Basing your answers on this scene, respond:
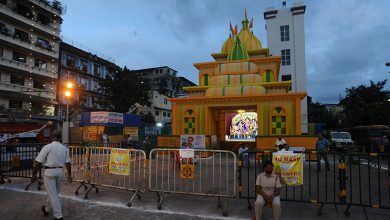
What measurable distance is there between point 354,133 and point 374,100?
65.6 feet

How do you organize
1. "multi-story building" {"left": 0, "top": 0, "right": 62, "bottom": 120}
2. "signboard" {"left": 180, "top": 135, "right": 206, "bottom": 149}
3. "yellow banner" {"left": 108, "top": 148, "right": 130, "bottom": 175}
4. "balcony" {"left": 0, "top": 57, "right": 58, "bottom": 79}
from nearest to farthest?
"yellow banner" {"left": 108, "top": 148, "right": 130, "bottom": 175} < "signboard" {"left": 180, "top": 135, "right": 206, "bottom": 149} < "multi-story building" {"left": 0, "top": 0, "right": 62, "bottom": 120} < "balcony" {"left": 0, "top": 57, "right": 58, "bottom": 79}

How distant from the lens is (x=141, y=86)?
150 ft

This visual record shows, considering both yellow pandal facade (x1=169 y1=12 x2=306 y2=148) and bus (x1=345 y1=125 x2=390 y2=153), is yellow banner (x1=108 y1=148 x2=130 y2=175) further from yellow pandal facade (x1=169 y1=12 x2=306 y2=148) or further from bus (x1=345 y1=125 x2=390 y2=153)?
bus (x1=345 y1=125 x2=390 y2=153)

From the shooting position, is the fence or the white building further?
the white building

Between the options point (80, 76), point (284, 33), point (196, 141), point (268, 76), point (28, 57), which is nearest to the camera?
point (196, 141)

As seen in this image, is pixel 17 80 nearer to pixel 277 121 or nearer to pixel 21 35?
pixel 21 35

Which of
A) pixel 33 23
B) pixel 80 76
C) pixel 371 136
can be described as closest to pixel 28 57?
pixel 33 23

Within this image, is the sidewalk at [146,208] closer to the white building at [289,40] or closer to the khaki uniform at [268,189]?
the khaki uniform at [268,189]

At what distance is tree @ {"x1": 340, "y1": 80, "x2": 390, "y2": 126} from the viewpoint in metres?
39.3

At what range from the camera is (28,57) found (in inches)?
1460

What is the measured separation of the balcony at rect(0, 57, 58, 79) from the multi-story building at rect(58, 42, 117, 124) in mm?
2282

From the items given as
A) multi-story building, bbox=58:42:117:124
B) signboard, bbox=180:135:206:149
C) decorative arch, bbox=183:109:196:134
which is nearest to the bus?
signboard, bbox=180:135:206:149

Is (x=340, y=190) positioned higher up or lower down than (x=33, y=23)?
lower down

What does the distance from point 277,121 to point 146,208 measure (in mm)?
14298
